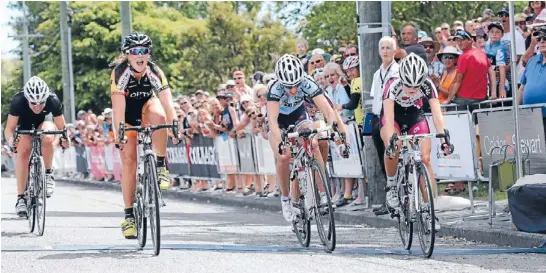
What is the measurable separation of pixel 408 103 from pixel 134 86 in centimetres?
262

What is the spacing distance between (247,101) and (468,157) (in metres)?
7.21

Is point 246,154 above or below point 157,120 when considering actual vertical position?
below

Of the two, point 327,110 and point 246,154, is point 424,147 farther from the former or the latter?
point 246,154

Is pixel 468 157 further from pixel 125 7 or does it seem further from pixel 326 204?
pixel 125 7

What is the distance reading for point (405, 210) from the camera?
11625 mm

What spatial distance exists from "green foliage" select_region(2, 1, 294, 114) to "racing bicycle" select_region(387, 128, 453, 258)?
4051 centimetres

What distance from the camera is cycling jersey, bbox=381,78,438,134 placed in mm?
12000

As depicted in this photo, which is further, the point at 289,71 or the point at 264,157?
the point at 264,157

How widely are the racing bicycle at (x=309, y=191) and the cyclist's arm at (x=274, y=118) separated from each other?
0.07 m

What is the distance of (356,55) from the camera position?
17.7 metres

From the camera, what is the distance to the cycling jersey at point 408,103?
1200cm

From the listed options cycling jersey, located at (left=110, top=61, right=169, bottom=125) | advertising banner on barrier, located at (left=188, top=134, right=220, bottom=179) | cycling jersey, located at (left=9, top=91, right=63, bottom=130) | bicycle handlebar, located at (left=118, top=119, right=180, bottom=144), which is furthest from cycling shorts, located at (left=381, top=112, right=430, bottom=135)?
advertising banner on barrier, located at (left=188, top=134, right=220, bottom=179)

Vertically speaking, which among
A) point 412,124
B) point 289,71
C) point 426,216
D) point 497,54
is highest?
point 497,54

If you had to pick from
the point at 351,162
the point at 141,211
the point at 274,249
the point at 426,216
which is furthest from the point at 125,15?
the point at 426,216
